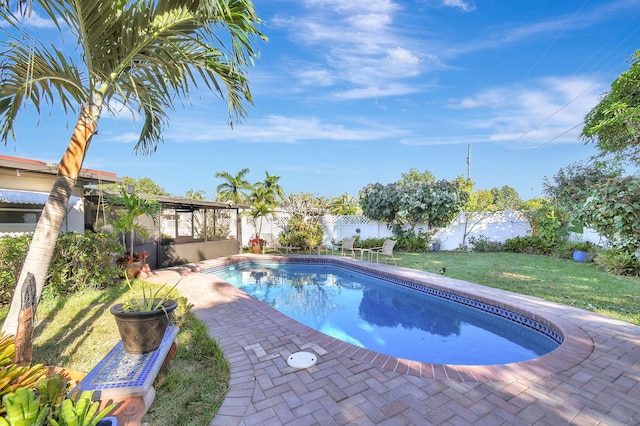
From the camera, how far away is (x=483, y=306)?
6.43 meters

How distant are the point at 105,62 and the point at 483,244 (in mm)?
16392

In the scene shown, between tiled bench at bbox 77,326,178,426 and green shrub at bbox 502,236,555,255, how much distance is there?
632 inches

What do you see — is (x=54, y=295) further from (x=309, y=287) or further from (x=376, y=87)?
(x=376, y=87)

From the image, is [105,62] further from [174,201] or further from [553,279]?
[553,279]

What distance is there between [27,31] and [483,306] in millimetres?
8465

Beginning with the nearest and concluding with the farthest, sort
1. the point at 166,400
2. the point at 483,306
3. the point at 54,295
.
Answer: the point at 166,400, the point at 54,295, the point at 483,306

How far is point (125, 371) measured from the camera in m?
2.64

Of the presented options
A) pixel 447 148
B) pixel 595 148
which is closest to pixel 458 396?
pixel 595 148

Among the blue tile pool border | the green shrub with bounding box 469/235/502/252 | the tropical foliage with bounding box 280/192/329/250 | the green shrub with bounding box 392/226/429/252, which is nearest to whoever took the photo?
the blue tile pool border

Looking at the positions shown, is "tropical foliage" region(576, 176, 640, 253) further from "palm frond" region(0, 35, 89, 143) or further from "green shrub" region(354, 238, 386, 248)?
"green shrub" region(354, 238, 386, 248)

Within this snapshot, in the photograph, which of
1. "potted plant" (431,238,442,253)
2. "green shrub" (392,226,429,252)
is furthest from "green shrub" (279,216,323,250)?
"potted plant" (431,238,442,253)

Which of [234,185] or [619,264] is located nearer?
[619,264]

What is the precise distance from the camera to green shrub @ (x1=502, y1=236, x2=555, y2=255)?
43.3 ft

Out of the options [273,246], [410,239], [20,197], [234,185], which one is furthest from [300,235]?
[20,197]
